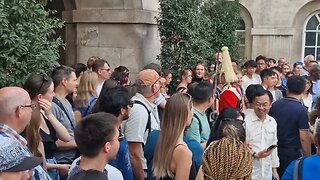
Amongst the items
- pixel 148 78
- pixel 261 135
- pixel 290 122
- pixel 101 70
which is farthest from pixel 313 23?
pixel 148 78

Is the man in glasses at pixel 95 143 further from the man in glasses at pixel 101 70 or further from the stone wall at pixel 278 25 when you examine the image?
the stone wall at pixel 278 25

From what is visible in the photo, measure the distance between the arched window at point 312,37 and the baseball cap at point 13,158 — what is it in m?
19.8

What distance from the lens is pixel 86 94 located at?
5.84 m

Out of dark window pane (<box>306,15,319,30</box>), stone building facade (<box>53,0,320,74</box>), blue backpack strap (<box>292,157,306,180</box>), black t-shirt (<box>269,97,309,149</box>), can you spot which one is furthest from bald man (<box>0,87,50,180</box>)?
dark window pane (<box>306,15,319,30</box>)

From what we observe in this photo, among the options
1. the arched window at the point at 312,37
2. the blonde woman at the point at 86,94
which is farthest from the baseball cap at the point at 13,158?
the arched window at the point at 312,37

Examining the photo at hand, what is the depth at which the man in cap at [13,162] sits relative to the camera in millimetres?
2352

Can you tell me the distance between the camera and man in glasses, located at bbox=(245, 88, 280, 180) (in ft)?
15.9

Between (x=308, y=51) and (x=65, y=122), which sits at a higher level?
(x=308, y=51)

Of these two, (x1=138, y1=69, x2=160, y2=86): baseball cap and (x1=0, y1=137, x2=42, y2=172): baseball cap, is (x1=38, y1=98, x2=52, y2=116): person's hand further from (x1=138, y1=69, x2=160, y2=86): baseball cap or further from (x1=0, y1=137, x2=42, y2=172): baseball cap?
(x1=0, y1=137, x2=42, y2=172): baseball cap

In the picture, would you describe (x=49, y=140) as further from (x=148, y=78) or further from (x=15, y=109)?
(x=148, y=78)

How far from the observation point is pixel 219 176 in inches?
109

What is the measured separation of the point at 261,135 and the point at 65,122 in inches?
79.9

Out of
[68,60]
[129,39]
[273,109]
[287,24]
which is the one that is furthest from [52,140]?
[287,24]

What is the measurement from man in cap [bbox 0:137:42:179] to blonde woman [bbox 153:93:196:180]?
1.30m
